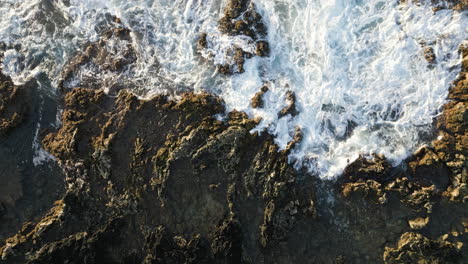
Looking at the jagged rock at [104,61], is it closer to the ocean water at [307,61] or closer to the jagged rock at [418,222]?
the ocean water at [307,61]

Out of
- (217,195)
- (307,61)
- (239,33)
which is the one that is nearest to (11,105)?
(217,195)

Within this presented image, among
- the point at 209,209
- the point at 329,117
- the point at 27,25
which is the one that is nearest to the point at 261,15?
the point at 329,117

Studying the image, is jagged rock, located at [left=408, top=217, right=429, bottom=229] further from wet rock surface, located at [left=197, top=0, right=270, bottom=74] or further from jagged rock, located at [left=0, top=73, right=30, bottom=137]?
jagged rock, located at [left=0, top=73, right=30, bottom=137]

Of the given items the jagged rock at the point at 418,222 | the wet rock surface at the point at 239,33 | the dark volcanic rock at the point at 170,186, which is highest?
the wet rock surface at the point at 239,33

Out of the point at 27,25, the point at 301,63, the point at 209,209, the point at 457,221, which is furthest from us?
Answer: the point at 27,25

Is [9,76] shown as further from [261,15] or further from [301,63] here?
[301,63]

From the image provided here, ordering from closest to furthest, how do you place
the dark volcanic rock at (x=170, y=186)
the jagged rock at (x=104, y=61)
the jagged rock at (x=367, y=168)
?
the jagged rock at (x=367, y=168) < the dark volcanic rock at (x=170, y=186) < the jagged rock at (x=104, y=61)

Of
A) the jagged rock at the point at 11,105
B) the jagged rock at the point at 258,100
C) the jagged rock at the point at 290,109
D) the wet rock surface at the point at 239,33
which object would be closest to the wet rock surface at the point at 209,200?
the jagged rock at the point at 258,100
